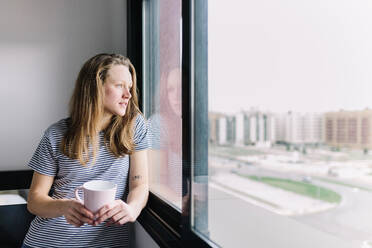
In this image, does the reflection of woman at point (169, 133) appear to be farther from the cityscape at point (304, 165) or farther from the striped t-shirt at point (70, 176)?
the cityscape at point (304, 165)

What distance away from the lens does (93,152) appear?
4.40ft

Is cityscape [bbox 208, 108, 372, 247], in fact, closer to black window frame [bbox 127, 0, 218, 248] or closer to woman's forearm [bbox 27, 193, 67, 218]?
black window frame [bbox 127, 0, 218, 248]

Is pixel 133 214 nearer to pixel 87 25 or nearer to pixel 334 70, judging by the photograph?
pixel 334 70

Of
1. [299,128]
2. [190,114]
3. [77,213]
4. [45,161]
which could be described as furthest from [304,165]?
[45,161]

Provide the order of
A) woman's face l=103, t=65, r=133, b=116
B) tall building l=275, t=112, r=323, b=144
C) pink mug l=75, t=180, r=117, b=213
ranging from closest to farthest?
tall building l=275, t=112, r=323, b=144 < pink mug l=75, t=180, r=117, b=213 < woman's face l=103, t=65, r=133, b=116

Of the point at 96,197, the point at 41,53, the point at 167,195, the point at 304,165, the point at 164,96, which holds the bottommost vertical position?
the point at 167,195

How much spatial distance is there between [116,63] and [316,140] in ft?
2.79

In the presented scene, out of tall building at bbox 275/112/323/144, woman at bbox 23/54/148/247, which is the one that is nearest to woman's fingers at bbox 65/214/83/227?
woman at bbox 23/54/148/247

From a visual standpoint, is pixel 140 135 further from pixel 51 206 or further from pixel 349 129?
pixel 349 129

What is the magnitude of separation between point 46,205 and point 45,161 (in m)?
0.17

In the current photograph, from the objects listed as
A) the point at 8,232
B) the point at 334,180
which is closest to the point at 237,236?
the point at 334,180

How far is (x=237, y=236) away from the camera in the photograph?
1.01m

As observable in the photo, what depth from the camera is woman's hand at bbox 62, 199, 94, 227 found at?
1100mm

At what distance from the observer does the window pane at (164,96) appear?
4.65 ft
